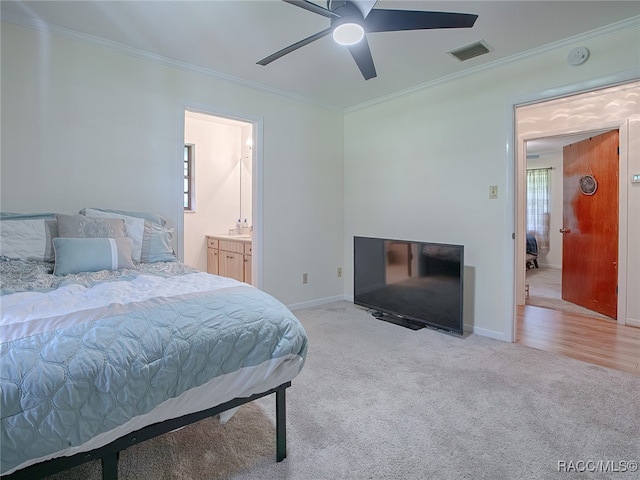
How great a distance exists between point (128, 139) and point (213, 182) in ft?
7.66

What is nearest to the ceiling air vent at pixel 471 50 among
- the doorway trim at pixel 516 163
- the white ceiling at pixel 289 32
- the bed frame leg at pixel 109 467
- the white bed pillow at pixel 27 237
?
the white ceiling at pixel 289 32

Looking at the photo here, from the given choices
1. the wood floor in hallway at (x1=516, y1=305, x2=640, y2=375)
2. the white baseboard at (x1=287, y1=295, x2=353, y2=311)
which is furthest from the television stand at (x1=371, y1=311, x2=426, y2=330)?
the wood floor in hallway at (x1=516, y1=305, x2=640, y2=375)

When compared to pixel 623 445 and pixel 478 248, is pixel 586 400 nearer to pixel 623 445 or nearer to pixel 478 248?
pixel 623 445

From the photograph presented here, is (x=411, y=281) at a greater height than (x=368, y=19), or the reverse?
(x=368, y=19)

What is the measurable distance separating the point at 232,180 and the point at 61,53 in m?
2.95

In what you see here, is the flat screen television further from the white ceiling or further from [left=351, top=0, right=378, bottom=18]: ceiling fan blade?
[left=351, top=0, right=378, bottom=18]: ceiling fan blade

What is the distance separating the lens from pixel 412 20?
6.04ft

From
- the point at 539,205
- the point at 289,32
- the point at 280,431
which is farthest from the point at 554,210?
the point at 280,431

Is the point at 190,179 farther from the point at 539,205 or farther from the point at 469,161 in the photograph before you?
the point at 539,205

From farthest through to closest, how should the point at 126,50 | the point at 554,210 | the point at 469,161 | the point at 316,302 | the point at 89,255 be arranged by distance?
1. the point at 554,210
2. the point at 316,302
3. the point at 469,161
4. the point at 126,50
5. the point at 89,255

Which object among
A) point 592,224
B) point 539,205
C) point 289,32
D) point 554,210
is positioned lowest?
point 592,224

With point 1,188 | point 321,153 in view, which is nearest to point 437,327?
point 321,153

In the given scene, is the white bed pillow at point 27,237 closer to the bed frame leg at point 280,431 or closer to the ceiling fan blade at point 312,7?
the bed frame leg at point 280,431

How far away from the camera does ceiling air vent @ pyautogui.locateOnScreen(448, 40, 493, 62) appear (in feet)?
9.27
